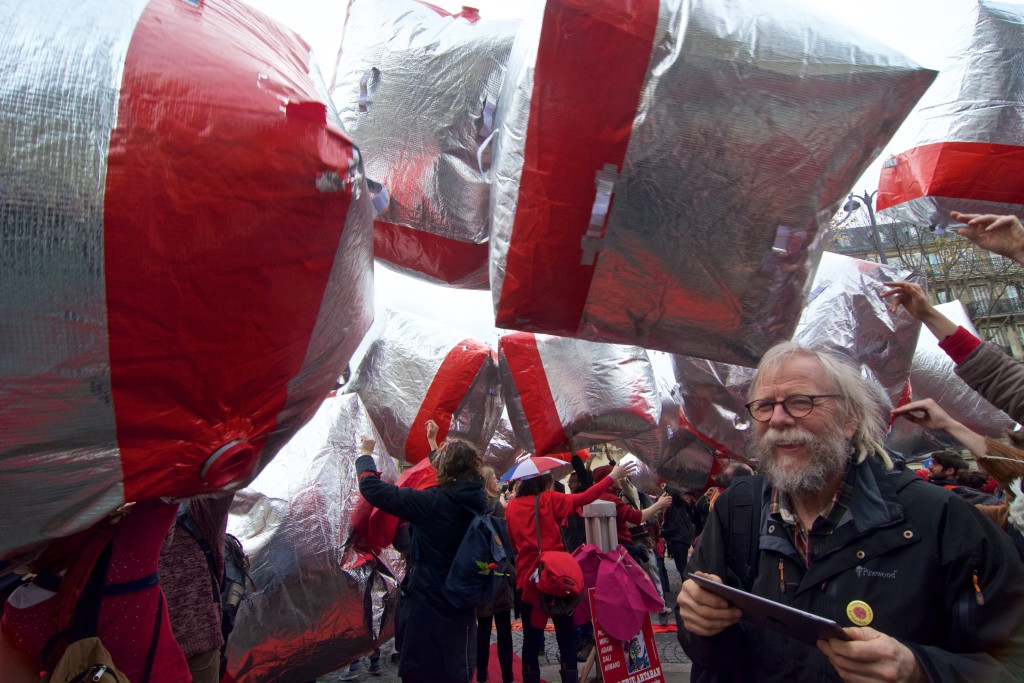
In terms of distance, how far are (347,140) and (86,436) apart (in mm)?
803

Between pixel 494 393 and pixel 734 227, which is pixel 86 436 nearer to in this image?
pixel 734 227

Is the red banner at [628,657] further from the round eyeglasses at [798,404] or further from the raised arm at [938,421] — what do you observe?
the round eyeglasses at [798,404]

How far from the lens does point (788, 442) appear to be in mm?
1534

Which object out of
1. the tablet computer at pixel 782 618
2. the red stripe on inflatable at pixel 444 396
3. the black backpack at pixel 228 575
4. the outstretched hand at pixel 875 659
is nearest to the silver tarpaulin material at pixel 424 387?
the red stripe on inflatable at pixel 444 396

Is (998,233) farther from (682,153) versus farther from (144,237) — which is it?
(144,237)

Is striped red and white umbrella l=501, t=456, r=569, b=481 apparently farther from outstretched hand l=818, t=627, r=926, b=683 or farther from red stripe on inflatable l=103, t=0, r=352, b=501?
outstretched hand l=818, t=627, r=926, b=683

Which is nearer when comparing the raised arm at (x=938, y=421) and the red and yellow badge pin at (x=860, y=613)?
the red and yellow badge pin at (x=860, y=613)

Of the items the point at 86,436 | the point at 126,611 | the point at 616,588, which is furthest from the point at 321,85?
the point at 616,588

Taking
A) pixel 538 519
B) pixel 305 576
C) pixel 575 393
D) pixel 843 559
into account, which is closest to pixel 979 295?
pixel 538 519

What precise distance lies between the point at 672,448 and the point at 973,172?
380 cm

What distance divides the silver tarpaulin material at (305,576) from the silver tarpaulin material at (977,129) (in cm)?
304

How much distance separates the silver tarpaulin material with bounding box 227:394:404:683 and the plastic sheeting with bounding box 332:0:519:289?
Answer: 177cm

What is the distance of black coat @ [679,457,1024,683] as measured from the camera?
1188 mm

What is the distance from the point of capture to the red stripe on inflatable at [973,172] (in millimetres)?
2369
